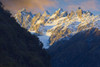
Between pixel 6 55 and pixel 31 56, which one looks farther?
Result: pixel 31 56

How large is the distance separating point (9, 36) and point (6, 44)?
456 cm

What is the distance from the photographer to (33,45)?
7362 cm

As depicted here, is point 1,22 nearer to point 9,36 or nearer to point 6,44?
point 9,36

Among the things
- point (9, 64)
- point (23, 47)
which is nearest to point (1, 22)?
point (23, 47)

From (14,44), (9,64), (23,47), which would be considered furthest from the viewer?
(23,47)

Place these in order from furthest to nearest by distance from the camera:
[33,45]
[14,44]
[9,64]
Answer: [33,45], [14,44], [9,64]

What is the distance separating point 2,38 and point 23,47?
8674 mm

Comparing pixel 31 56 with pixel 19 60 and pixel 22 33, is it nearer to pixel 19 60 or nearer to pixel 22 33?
pixel 19 60

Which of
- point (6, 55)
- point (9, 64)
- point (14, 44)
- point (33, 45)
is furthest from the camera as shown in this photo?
point (33, 45)

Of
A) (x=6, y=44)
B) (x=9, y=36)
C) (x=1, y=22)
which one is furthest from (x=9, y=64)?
(x=1, y=22)

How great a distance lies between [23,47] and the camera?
209 feet

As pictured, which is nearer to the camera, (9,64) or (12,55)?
(9,64)

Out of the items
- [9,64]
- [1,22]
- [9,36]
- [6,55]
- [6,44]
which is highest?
[1,22]

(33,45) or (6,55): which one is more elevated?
(33,45)
